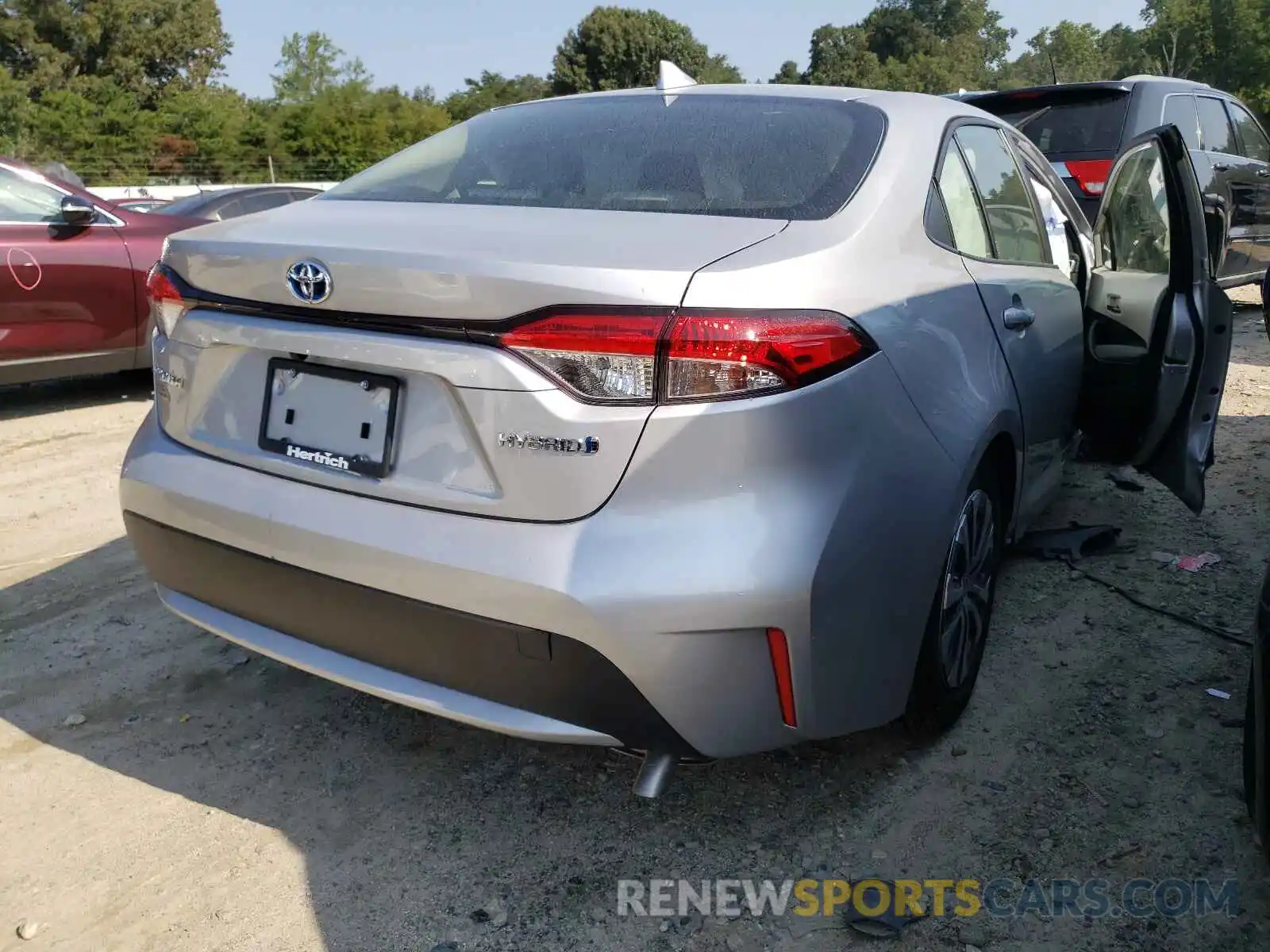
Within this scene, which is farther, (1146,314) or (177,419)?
(1146,314)

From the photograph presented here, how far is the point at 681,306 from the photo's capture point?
178 centimetres

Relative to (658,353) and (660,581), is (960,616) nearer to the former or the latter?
(660,581)

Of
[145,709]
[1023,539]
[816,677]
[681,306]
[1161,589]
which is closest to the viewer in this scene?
[681,306]

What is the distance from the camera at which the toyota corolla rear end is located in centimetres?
180

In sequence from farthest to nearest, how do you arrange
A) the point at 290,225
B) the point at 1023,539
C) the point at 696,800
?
1. the point at 1023,539
2. the point at 696,800
3. the point at 290,225

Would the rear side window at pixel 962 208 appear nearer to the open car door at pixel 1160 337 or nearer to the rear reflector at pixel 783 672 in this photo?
the open car door at pixel 1160 337

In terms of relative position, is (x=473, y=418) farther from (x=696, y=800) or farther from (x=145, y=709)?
(x=145, y=709)

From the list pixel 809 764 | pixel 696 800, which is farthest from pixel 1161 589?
pixel 696 800

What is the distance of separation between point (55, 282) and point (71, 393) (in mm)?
1258

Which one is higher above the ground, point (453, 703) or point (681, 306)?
point (681, 306)

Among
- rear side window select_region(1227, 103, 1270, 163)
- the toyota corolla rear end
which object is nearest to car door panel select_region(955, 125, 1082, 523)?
the toyota corolla rear end

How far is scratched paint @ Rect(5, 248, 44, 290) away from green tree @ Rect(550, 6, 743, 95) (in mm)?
63315

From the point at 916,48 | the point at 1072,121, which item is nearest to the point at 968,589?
the point at 1072,121

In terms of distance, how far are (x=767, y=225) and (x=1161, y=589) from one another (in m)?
2.29
